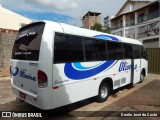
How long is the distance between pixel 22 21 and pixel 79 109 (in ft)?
83.4

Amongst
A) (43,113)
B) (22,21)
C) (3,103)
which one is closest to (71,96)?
(43,113)

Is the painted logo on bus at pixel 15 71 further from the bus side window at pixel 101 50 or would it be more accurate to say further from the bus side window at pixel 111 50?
the bus side window at pixel 111 50

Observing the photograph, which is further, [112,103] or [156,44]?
[156,44]

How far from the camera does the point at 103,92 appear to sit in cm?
693

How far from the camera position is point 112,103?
6.73 metres

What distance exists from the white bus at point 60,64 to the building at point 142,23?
993 inches

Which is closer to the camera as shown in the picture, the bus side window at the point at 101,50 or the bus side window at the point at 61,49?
the bus side window at the point at 61,49

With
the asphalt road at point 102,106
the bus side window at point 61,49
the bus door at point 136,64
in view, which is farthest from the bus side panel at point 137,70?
the bus side window at point 61,49

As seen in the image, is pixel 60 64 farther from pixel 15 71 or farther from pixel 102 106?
pixel 102 106

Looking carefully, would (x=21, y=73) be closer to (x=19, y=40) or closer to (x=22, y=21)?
(x=19, y=40)

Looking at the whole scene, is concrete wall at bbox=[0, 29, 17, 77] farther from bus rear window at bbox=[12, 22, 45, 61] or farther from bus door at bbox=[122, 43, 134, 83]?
bus door at bbox=[122, 43, 134, 83]

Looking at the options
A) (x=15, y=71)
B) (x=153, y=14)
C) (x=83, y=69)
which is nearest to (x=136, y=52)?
(x=83, y=69)

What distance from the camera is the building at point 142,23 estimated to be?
29.6m

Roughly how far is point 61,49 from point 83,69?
3.75 feet
